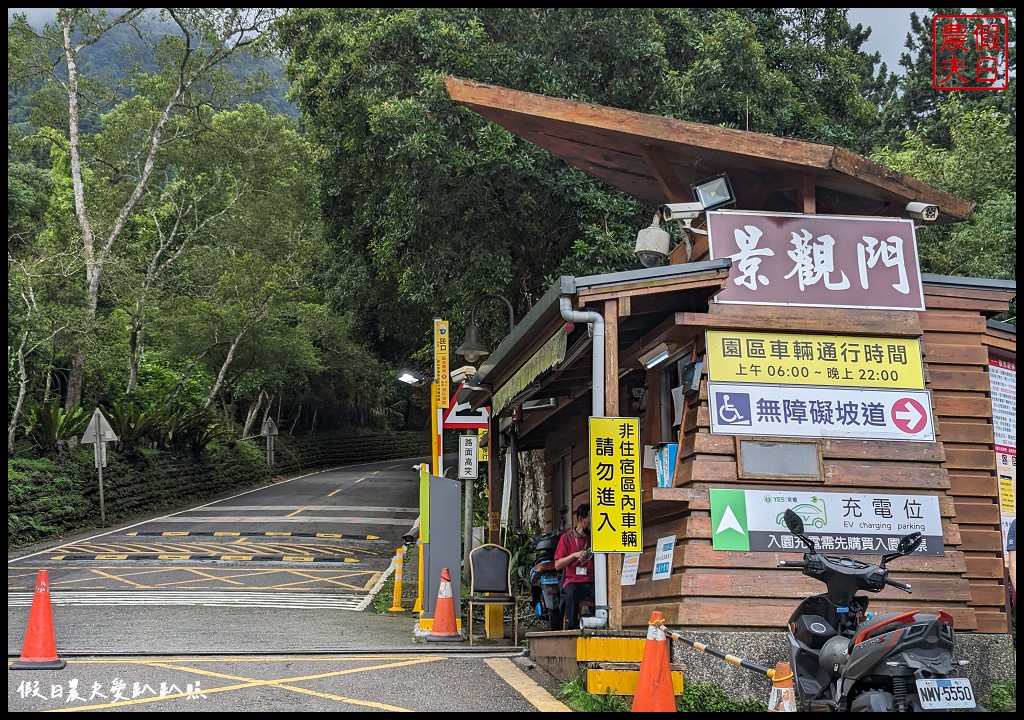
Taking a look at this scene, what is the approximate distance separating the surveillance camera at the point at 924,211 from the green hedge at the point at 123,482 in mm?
18008

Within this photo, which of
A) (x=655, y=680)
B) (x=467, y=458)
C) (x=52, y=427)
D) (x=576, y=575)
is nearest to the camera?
(x=655, y=680)

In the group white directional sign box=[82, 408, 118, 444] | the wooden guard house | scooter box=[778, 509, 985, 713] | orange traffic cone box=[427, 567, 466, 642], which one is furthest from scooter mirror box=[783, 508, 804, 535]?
white directional sign box=[82, 408, 118, 444]

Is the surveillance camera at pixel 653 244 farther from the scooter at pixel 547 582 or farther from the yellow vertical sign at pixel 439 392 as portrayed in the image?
the yellow vertical sign at pixel 439 392

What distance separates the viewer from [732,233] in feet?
30.8

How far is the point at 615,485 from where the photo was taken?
822 centimetres

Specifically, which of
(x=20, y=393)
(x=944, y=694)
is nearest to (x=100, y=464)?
(x=20, y=393)

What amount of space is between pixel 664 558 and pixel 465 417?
202 inches

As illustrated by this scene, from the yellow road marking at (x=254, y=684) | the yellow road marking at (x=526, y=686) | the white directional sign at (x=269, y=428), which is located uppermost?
the white directional sign at (x=269, y=428)

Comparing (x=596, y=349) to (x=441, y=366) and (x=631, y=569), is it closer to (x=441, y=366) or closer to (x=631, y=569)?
(x=631, y=569)

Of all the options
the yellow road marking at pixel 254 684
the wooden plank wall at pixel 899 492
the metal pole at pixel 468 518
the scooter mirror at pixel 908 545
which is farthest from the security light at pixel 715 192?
the metal pole at pixel 468 518

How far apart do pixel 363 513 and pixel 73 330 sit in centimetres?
861

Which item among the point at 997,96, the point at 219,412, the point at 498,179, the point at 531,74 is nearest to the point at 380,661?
the point at 498,179

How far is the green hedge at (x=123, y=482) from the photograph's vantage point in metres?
21.8

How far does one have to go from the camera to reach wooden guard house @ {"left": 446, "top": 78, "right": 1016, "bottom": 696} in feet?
27.4
